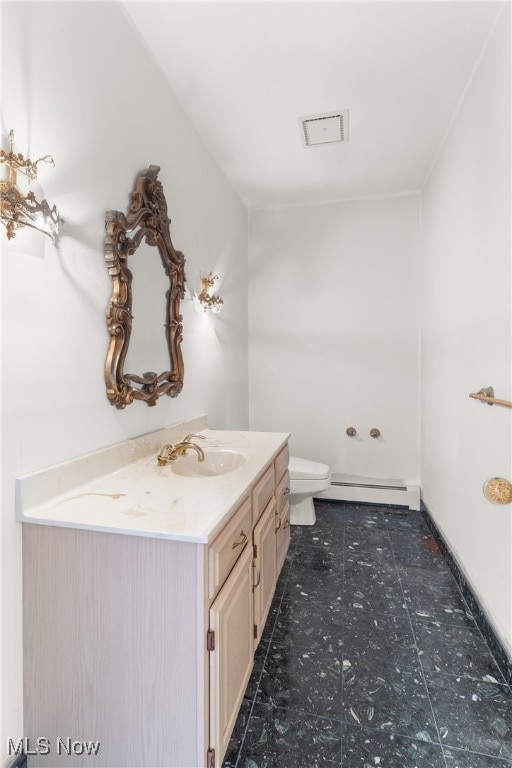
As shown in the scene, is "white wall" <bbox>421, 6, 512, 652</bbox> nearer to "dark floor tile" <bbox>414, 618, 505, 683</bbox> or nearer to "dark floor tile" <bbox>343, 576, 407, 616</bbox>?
"dark floor tile" <bbox>414, 618, 505, 683</bbox>

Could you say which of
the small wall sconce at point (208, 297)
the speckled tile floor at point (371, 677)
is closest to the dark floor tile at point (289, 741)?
the speckled tile floor at point (371, 677)

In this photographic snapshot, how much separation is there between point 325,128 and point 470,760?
2.81 m

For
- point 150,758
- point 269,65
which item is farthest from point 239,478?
point 269,65

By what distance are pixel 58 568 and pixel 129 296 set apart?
37.9 inches

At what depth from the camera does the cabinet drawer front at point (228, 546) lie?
37.9 inches

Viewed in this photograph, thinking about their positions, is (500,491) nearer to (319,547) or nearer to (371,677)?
(371,677)

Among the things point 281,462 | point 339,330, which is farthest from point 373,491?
point 281,462

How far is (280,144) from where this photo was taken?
232 centimetres

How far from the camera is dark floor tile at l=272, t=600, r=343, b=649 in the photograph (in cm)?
158

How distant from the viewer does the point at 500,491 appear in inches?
42.2

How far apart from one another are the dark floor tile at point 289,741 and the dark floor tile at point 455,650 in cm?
51

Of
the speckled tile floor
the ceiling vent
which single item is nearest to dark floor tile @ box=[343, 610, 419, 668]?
the speckled tile floor

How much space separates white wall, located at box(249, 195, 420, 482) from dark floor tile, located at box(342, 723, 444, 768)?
204cm

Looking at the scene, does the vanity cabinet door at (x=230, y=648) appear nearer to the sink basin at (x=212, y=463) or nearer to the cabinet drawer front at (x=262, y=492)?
the cabinet drawer front at (x=262, y=492)
